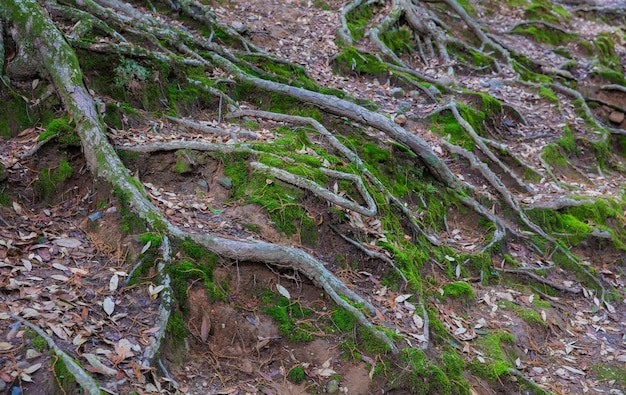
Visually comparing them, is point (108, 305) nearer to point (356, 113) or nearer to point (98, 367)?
point (98, 367)

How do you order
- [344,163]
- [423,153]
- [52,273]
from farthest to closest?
1. [423,153]
2. [344,163]
3. [52,273]

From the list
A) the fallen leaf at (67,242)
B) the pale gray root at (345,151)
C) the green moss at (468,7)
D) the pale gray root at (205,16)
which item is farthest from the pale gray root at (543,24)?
the fallen leaf at (67,242)

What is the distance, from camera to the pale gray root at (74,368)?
3.39m

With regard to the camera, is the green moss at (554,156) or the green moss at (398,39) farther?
the green moss at (398,39)

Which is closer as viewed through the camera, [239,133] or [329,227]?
[329,227]

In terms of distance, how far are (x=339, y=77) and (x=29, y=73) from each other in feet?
17.4

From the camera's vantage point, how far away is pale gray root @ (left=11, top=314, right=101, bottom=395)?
339 cm

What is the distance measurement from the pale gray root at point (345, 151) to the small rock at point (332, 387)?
2.55 m

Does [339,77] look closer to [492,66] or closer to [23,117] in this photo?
[492,66]

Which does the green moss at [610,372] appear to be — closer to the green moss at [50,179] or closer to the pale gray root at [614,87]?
the green moss at [50,179]

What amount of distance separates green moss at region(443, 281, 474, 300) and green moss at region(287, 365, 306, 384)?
2320 mm

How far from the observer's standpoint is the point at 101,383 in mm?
3553

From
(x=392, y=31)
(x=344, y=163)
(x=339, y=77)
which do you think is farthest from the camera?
(x=392, y=31)

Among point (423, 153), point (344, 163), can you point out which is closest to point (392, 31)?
point (423, 153)
